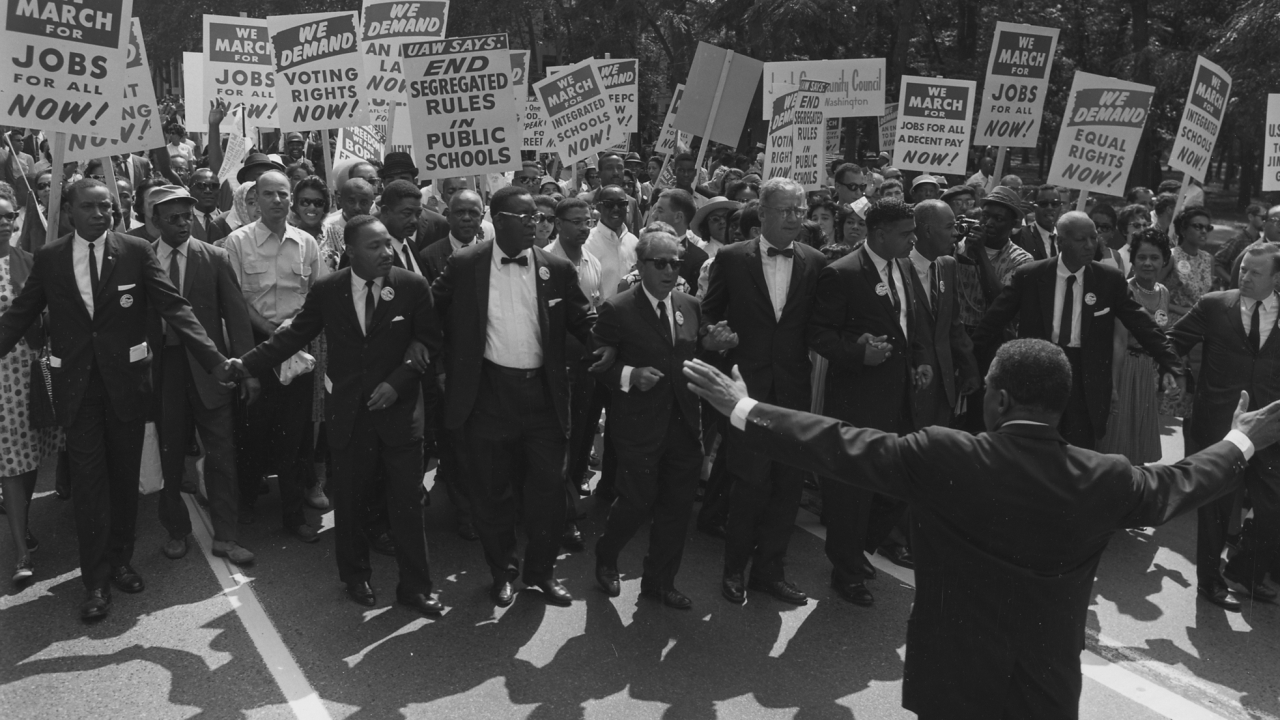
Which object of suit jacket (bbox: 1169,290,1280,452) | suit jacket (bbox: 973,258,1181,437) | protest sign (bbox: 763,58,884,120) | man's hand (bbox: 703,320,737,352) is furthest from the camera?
protest sign (bbox: 763,58,884,120)

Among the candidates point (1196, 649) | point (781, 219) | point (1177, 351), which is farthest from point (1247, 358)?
point (781, 219)

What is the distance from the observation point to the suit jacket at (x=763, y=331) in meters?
6.19

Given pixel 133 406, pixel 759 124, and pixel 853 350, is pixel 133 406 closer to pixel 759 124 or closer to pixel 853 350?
pixel 853 350

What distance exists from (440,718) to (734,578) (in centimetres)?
203

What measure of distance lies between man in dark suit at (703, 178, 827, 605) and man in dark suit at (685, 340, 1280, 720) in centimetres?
249

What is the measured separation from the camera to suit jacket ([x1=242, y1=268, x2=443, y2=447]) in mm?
5953

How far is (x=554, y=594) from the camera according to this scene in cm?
620

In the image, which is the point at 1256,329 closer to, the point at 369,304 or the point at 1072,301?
the point at 1072,301

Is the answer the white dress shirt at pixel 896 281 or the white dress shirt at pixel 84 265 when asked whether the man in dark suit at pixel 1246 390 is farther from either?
the white dress shirt at pixel 84 265

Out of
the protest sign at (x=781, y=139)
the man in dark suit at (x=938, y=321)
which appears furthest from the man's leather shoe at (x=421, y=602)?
the protest sign at (x=781, y=139)

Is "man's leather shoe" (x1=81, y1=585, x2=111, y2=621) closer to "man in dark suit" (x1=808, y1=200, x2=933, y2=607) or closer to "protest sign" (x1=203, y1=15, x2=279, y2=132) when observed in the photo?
"man in dark suit" (x1=808, y1=200, x2=933, y2=607)

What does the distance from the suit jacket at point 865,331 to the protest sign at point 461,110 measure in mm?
2991

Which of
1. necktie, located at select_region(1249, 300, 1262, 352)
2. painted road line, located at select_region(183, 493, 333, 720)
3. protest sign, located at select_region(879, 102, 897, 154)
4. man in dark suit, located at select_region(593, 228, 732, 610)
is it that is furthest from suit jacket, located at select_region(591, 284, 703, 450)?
protest sign, located at select_region(879, 102, 897, 154)

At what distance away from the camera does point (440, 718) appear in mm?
4898
